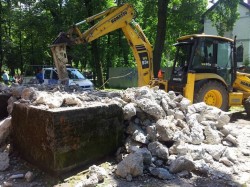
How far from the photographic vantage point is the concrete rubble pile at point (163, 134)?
4574 mm

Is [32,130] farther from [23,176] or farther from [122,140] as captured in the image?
[122,140]

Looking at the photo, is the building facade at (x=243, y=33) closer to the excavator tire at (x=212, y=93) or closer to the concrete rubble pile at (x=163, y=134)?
the excavator tire at (x=212, y=93)

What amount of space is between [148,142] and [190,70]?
4190mm

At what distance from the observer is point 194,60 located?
8.84 meters

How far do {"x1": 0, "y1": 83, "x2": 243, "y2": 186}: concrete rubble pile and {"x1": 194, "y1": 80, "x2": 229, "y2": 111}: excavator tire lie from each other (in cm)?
223

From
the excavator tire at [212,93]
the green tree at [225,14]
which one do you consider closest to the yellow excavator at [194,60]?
the excavator tire at [212,93]

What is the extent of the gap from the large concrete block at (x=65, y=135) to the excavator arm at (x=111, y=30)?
339 centimetres

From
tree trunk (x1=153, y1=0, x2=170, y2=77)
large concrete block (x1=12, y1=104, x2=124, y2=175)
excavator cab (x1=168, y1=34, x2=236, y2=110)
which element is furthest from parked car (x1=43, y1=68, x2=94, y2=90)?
large concrete block (x1=12, y1=104, x2=124, y2=175)

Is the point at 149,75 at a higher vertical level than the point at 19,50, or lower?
lower

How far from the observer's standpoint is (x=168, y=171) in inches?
181

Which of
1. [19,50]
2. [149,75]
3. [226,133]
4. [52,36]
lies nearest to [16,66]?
[19,50]

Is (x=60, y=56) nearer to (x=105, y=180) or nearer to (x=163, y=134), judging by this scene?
(x=163, y=134)

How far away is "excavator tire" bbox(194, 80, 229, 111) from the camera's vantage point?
28.4 feet

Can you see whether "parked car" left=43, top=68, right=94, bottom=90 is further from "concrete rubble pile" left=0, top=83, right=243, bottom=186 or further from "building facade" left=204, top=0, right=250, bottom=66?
"building facade" left=204, top=0, right=250, bottom=66
